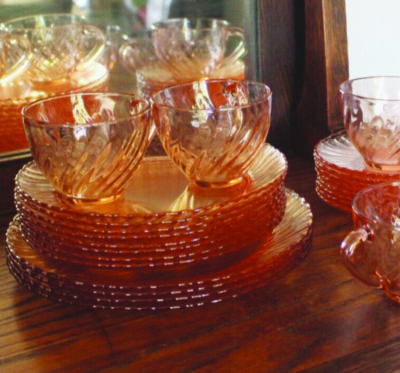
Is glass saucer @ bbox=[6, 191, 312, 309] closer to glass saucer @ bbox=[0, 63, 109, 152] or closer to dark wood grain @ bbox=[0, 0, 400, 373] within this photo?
dark wood grain @ bbox=[0, 0, 400, 373]

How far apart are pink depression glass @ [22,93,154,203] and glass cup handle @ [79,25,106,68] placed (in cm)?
18

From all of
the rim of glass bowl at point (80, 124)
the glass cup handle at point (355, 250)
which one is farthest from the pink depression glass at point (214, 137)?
the glass cup handle at point (355, 250)

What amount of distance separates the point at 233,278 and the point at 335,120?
0.98 feet

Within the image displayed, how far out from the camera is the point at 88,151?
0.52 meters

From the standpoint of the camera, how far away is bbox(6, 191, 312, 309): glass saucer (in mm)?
482

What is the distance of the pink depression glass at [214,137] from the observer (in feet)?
1.76

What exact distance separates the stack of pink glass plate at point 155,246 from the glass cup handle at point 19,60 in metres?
0.19

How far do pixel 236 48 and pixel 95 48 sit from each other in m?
0.15

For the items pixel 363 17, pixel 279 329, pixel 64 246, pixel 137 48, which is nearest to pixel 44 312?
pixel 64 246

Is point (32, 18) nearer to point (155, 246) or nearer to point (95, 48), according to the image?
point (95, 48)

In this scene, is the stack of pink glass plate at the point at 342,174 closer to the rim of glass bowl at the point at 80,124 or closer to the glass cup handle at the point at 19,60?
the rim of glass bowl at the point at 80,124

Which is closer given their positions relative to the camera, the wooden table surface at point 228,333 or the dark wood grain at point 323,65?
the wooden table surface at point 228,333

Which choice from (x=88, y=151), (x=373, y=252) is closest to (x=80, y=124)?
(x=88, y=151)

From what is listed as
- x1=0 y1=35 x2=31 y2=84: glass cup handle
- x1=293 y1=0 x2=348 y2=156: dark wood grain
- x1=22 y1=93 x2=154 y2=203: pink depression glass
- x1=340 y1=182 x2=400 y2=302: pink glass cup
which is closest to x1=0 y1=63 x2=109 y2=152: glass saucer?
x1=0 y1=35 x2=31 y2=84: glass cup handle
